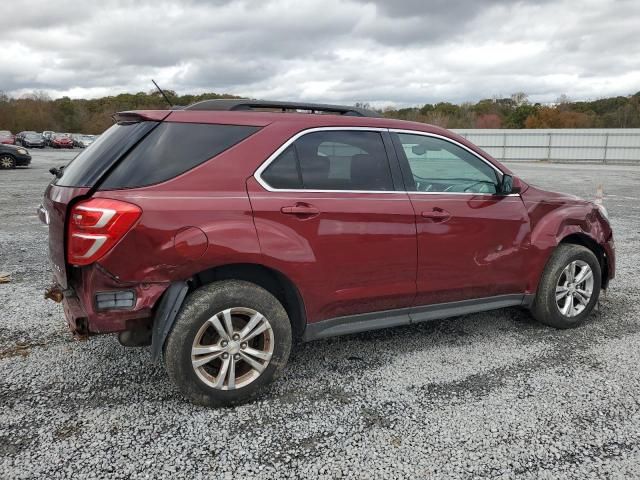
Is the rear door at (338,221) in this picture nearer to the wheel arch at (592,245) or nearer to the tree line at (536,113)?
the wheel arch at (592,245)

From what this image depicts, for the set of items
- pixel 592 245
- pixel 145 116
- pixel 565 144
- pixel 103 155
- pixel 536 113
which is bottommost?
pixel 592 245

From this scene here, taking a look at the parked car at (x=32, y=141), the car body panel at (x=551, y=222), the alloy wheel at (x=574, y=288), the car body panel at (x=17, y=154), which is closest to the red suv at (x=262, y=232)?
the car body panel at (x=551, y=222)

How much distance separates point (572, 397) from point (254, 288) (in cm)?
209

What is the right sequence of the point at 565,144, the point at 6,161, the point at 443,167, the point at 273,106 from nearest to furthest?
the point at 273,106 < the point at 443,167 < the point at 6,161 < the point at 565,144

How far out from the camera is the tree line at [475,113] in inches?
2102

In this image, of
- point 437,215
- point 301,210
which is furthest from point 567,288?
point 301,210

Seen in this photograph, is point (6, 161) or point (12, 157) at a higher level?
point (12, 157)

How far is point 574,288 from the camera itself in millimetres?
4273

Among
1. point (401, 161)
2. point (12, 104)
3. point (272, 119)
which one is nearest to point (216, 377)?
point (272, 119)

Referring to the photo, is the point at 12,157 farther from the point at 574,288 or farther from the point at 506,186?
the point at 574,288

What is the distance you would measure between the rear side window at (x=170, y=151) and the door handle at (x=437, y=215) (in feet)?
4.43

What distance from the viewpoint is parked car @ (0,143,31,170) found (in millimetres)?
20984

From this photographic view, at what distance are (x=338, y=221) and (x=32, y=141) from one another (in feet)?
172

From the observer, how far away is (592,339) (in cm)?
407
